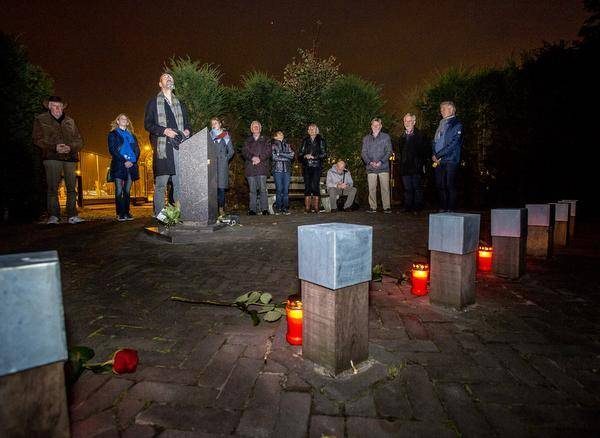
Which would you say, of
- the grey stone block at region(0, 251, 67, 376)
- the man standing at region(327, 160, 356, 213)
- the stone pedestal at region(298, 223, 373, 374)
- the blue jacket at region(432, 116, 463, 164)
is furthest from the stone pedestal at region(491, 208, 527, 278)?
the man standing at region(327, 160, 356, 213)

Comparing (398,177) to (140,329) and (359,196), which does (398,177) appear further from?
(140,329)

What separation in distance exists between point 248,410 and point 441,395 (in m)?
0.90

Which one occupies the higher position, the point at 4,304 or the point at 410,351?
the point at 4,304

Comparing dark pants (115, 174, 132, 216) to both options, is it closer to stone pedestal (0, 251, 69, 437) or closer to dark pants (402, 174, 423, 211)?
dark pants (402, 174, 423, 211)

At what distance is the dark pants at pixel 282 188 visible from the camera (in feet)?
31.0

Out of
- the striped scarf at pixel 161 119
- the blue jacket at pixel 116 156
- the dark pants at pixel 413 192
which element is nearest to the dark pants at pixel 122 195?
the blue jacket at pixel 116 156

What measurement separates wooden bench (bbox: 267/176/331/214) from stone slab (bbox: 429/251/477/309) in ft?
23.6

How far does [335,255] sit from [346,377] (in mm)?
651

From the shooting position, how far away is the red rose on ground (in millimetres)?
1877

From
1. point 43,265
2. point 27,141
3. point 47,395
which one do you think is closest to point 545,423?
point 47,395

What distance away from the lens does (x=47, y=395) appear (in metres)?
1.09

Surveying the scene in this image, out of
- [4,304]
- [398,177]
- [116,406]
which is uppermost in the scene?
[398,177]

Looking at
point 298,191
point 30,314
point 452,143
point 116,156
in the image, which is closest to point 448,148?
point 452,143

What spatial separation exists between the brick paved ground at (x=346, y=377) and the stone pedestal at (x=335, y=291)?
137 millimetres
